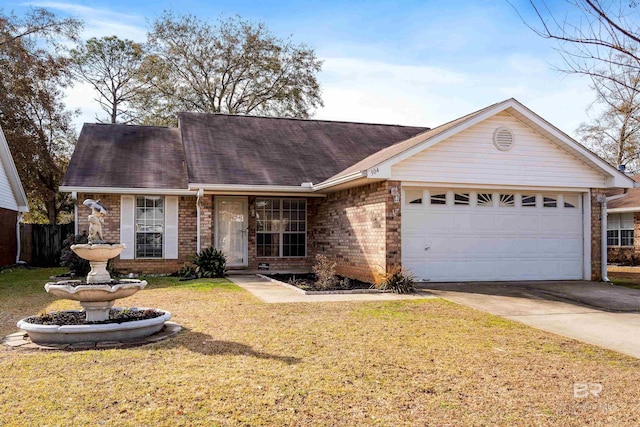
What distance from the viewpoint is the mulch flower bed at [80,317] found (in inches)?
291

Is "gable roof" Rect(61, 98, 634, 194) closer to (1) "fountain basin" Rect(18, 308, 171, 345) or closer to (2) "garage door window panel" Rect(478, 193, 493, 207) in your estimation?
(2) "garage door window panel" Rect(478, 193, 493, 207)

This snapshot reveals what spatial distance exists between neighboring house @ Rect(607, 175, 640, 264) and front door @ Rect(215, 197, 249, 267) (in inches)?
561

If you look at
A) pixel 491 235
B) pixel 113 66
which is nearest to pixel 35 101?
pixel 113 66

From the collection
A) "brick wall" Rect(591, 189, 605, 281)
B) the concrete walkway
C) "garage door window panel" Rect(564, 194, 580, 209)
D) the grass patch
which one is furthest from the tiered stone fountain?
the grass patch

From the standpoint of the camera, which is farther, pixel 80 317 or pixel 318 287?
pixel 318 287

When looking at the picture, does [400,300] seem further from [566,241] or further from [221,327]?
[566,241]

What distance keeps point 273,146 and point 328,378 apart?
1351 cm

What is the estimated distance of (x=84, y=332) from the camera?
270 inches

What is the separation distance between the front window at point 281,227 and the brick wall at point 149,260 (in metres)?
1.99

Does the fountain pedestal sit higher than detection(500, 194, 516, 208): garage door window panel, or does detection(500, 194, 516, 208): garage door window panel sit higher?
detection(500, 194, 516, 208): garage door window panel

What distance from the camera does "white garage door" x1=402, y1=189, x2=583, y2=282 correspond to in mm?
13180

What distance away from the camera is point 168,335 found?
7344mm

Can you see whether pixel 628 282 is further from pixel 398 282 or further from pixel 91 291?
pixel 91 291

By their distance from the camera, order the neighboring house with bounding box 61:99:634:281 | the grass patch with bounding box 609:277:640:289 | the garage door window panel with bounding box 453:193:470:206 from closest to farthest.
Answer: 1. the neighboring house with bounding box 61:99:634:281
2. the garage door window panel with bounding box 453:193:470:206
3. the grass patch with bounding box 609:277:640:289
